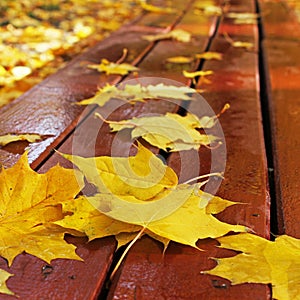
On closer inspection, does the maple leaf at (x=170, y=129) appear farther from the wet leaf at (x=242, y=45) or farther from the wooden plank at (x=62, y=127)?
the wet leaf at (x=242, y=45)

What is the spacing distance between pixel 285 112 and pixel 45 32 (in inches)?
101

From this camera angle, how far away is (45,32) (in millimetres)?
3613

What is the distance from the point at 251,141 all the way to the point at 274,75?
24.7 inches

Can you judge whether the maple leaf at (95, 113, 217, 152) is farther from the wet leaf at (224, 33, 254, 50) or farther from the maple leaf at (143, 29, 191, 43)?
the maple leaf at (143, 29, 191, 43)

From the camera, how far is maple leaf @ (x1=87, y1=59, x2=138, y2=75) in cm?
177

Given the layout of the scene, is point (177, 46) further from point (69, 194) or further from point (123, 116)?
point (69, 194)

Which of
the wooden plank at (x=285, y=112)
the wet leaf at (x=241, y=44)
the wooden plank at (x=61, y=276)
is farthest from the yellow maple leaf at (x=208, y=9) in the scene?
the wooden plank at (x=61, y=276)

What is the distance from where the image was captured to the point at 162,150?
1137 mm

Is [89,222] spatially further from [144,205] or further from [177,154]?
[177,154]

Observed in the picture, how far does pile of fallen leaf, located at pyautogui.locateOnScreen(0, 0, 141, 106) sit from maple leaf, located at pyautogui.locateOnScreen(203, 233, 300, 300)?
4.80 feet

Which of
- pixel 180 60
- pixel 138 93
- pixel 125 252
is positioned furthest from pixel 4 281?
pixel 180 60

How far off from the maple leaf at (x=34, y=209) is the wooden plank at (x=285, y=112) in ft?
1.17

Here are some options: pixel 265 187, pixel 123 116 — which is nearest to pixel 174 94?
pixel 123 116

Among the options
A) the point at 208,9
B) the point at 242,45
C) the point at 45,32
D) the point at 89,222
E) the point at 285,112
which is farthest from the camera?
the point at 45,32
